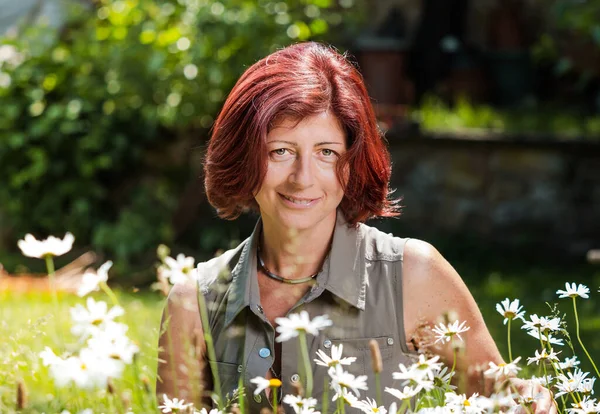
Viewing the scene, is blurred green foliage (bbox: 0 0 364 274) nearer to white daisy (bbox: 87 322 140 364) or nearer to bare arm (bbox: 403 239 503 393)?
bare arm (bbox: 403 239 503 393)

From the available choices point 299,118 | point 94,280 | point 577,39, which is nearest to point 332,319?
point 299,118

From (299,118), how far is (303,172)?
0.11 metres

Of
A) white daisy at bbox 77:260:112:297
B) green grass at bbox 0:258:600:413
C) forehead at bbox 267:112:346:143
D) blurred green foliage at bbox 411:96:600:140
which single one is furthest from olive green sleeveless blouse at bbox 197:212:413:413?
blurred green foliage at bbox 411:96:600:140

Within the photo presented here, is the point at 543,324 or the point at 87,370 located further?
the point at 543,324

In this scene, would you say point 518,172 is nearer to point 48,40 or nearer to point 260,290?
point 48,40

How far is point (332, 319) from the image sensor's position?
201 centimetres

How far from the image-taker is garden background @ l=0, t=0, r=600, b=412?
5.48 m

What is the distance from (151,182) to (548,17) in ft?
11.8

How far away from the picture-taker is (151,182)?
6.09 metres

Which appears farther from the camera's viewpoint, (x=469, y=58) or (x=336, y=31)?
(x=469, y=58)

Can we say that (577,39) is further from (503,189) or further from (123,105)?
(123,105)

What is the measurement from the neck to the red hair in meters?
0.08

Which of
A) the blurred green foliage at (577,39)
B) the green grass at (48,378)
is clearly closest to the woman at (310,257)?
the green grass at (48,378)

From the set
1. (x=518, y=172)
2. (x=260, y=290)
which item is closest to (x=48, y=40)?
(x=518, y=172)
